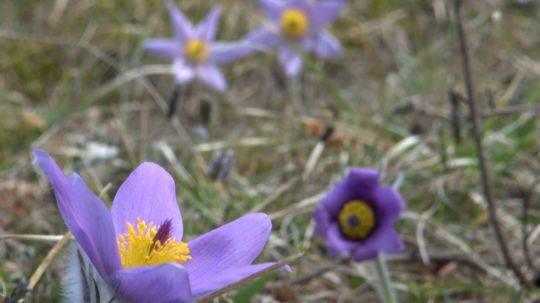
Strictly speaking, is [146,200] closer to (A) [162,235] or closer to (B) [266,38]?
(A) [162,235]

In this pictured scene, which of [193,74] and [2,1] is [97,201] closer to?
[193,74]

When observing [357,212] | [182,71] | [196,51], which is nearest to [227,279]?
[357,212]

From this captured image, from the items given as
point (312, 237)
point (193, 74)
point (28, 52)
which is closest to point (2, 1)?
point (28, 52)

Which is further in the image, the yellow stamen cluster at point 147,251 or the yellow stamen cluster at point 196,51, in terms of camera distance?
the yellow stamen cluster at point 196,51

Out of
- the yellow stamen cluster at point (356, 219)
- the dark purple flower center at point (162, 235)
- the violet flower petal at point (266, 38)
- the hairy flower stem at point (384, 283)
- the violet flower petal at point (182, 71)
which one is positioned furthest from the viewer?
the violet flower petal at point (266, 38)

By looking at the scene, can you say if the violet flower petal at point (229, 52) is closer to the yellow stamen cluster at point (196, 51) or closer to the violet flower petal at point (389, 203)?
the yellow stamen cluster at point (196, 51)

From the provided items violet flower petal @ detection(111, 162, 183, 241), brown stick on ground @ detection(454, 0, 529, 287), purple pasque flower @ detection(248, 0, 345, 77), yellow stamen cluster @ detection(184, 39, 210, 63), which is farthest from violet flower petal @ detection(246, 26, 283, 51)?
violet flower petal @ detection(111, 162, 183, 241)

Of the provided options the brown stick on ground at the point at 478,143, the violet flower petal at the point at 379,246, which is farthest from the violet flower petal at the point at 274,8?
the violet flower petal at the point at 379,246
